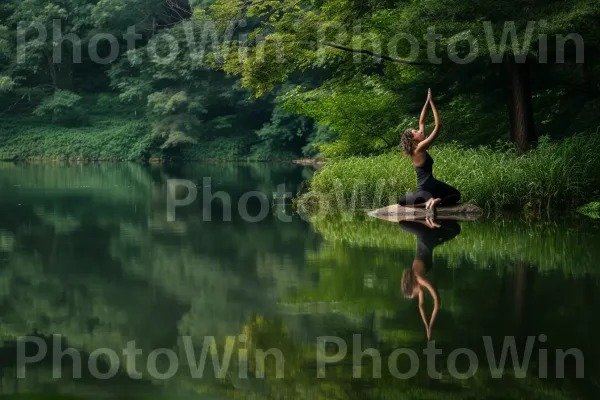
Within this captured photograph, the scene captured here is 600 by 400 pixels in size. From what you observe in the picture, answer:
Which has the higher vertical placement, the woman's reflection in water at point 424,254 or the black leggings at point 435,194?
the black leggings at point 435,194

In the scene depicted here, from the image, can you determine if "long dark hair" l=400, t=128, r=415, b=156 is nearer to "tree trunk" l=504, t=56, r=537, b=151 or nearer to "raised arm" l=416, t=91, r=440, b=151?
"raised arm" l=416, t=91, r=440, b=151

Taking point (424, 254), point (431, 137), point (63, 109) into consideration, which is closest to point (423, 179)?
point (431, 137)

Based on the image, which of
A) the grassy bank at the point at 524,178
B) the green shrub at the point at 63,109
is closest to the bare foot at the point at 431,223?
the grassy bank at the point at 524,178

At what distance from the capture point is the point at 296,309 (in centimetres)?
729

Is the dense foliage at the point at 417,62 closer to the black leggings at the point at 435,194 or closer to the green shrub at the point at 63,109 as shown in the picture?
the black leggings at the point at 435,194

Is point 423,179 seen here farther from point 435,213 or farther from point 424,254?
point 424,254

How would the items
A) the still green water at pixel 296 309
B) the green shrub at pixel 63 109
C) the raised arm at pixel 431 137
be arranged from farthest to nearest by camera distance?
the green shrub at pixel 63 109 → the raised arm at pixel 431 137 → the still green water at pixel 296 309

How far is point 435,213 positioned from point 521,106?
158 inches

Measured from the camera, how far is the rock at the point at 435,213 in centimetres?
1434

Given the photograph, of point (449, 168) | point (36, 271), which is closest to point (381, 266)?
point (36, 271)

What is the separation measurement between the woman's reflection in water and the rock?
1.14 ft

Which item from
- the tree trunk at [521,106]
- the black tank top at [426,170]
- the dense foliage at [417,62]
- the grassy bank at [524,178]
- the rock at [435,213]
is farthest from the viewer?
the tree trunk at [521,106]

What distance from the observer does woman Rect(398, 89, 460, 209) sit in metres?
14.1

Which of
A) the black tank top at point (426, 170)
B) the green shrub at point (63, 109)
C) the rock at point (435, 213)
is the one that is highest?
the green shrub at point (63, 109)
